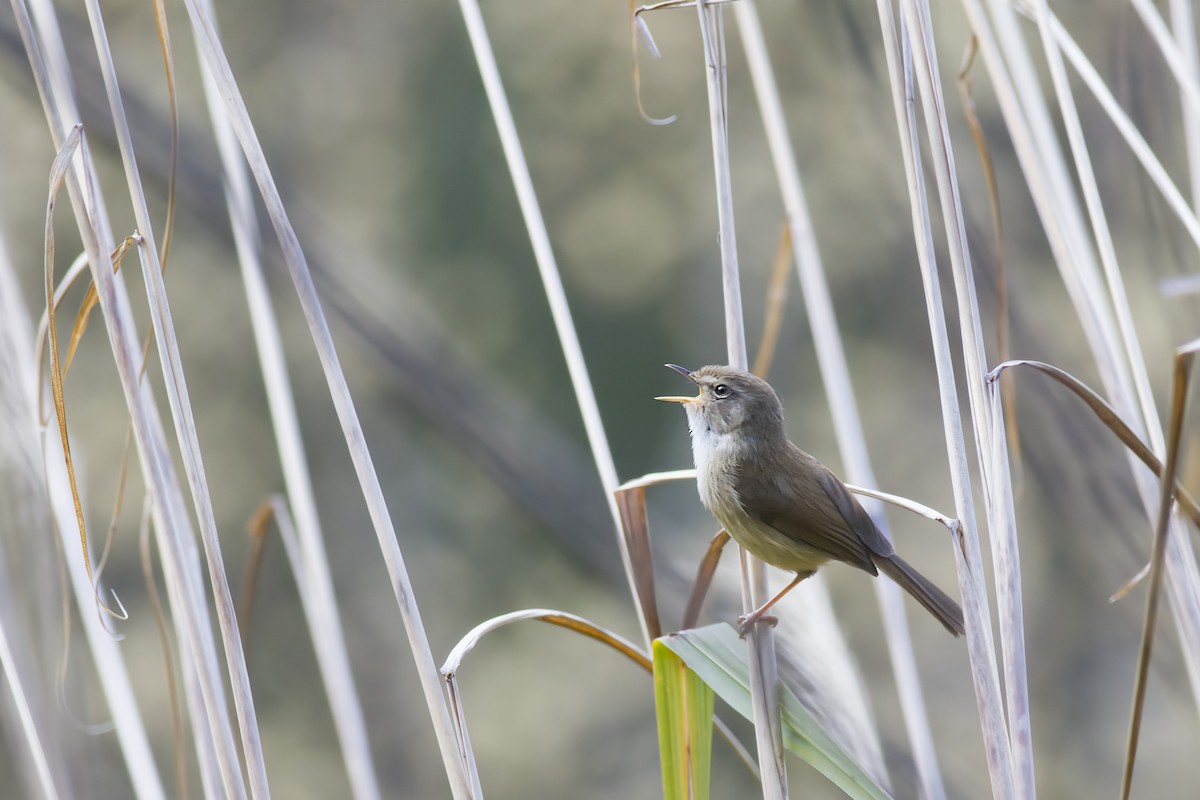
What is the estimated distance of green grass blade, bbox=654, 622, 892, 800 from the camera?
129 cm

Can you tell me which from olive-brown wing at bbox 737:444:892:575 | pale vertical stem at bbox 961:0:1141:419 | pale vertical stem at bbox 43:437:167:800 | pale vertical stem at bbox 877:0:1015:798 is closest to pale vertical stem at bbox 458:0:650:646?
olive-brown wing at bbox 737:444:892:575

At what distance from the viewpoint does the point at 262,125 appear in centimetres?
921

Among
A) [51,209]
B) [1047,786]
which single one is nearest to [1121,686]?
[1047,786]

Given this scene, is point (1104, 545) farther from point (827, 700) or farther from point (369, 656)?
point (369, 656)

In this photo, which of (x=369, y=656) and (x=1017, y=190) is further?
(x=369, y=656)

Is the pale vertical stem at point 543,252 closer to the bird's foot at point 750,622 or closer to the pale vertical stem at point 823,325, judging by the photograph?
the bird's foot at point 750,622

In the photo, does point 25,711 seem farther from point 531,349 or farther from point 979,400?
point 531,349

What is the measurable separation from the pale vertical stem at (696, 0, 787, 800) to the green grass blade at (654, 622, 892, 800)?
0.03 metres

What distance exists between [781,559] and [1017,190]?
6.58 meters

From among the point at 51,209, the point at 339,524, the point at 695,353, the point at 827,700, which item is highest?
the point at 51,209

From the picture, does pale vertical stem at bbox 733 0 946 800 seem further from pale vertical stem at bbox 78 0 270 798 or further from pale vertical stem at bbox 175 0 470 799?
pale vertical stem at bbox 78 0 270 798

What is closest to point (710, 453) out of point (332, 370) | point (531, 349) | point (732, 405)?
point (732, 405)

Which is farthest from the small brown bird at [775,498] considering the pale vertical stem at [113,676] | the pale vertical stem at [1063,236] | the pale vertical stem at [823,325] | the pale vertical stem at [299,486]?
the pale vertical stem at [113,676]

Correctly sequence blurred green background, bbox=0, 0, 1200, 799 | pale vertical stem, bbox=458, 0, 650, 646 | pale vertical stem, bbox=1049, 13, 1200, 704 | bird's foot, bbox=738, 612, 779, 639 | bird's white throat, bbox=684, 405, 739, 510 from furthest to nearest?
1. blurred green background, bbox=0, 0, 1200, 799
2. bird's white throat, bbox=684, 405, 739, 510
3. pale vertical stem, bbox=458, 0, 650, 646
4. pale vertical stem, bbox=1049, 13, 1200, 704
5. bird's foot, bbox=738, 612, 779, 639
